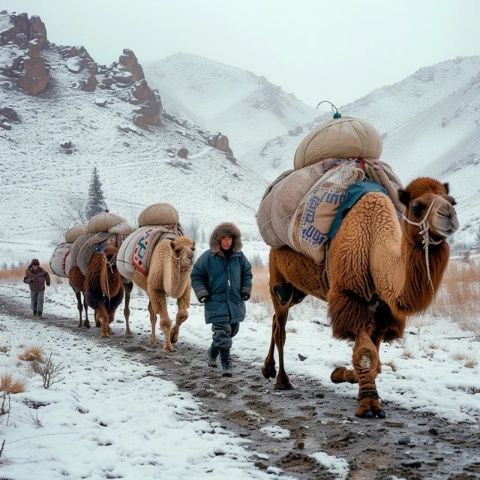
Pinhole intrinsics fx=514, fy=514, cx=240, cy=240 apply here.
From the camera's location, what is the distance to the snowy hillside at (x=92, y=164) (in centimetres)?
5984

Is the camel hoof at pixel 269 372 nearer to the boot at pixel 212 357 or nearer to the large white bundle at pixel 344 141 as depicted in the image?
the boot at pixel 212 357

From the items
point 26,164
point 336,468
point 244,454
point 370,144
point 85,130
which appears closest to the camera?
point 336,468

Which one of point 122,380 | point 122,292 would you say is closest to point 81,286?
point 122,292

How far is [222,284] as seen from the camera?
7.06 metres

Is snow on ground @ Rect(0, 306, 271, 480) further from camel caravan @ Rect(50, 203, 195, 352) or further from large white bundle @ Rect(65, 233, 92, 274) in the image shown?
large white bundle @ Rect(65, 233, 92, 274)

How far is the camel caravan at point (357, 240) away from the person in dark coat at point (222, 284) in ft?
2.87

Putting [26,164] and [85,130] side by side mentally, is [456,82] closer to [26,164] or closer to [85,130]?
[85,130]

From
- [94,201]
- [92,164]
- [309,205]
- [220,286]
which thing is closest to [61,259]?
[220,286]

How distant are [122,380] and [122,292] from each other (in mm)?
6363

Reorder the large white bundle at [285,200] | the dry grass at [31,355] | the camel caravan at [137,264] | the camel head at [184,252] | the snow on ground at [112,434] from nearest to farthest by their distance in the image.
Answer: the snow on ground at [112,434], the large white bundle at [285,200], the dry grass at [31,355], the camel head at [184,252], the camel caravan at [137,264]

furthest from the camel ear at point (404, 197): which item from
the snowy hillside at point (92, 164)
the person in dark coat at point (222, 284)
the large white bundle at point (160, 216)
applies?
the snowy hillside at point (92, 164)

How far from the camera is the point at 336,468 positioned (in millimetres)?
3195

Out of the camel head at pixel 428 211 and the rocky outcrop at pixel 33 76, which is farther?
the rocky outcrop at pixel 33 76

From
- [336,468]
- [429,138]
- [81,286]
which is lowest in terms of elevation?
[81,286]
